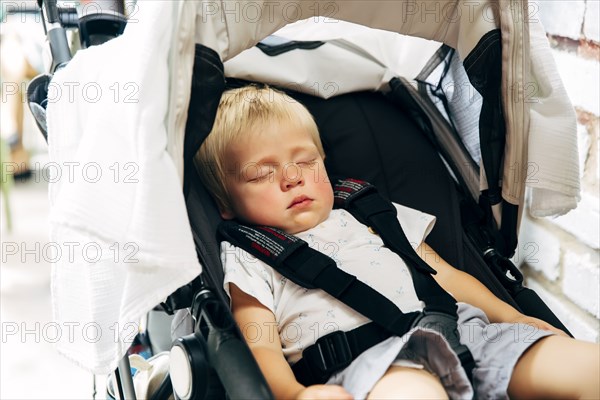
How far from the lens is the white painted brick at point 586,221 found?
1.60 meters

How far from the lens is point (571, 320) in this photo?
1.74 metres

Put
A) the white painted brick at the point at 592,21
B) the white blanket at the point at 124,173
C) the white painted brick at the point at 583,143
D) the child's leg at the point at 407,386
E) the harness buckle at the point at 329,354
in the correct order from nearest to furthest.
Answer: the white blanket at the point at 124,173, the child's leg at the point at 407,386, the harness buckle at the point at 329,354, the white painted brick at the point at 592,21, the white painted brick at the point at 583,143

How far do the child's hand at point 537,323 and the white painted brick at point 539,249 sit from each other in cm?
65

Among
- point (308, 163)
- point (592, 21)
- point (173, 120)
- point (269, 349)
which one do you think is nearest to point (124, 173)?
point (173, 120)

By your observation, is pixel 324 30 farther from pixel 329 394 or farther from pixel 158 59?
pixel 329 394

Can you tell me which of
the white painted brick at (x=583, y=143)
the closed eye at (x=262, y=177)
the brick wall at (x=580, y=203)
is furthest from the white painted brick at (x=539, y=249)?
the closed eye at (x=262, y=177)

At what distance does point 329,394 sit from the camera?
2.92 feet

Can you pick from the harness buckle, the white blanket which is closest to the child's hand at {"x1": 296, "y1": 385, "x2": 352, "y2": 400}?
the harness buckle

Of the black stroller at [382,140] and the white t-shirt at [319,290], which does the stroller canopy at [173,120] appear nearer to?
the black stroller at [382,140]

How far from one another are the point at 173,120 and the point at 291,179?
1.24ft

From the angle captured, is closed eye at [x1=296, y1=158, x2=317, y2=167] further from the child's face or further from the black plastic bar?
the black plastic bar

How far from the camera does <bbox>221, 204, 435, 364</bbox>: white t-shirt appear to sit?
3.60 feet

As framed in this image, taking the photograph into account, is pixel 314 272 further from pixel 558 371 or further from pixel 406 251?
pixel 558 371

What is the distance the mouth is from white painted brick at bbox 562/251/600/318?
0.77m
